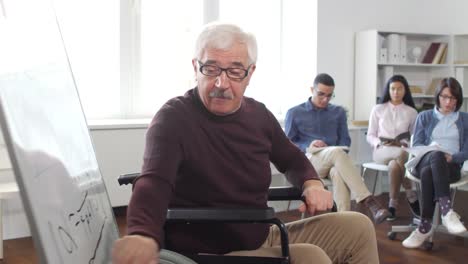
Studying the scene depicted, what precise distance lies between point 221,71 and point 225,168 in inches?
10.9

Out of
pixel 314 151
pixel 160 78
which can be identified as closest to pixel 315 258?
pixel 314 151

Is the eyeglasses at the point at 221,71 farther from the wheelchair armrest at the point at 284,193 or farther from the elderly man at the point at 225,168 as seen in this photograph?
the wheelchair armrest at the point at 284,193

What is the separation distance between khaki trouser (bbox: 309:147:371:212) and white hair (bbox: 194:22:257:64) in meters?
2.29

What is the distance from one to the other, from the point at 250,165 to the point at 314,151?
2.32 metres

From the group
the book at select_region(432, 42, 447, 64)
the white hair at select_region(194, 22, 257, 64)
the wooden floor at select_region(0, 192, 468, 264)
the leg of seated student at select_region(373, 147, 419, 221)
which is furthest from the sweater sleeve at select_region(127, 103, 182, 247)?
the book at select_region(432, 42, 447, 64)

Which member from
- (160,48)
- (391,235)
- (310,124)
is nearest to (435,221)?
(391,235)

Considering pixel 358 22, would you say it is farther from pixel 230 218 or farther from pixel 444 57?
pixel 230 218

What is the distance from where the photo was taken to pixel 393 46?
5383 millimetres

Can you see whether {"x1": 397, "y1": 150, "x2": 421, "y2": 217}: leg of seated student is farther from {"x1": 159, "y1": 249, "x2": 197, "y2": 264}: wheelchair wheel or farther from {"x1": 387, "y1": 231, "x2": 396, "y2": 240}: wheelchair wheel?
{"x1": 159, "y1": 249, "x2": 197, "y2": 264}: wheelchair wheel

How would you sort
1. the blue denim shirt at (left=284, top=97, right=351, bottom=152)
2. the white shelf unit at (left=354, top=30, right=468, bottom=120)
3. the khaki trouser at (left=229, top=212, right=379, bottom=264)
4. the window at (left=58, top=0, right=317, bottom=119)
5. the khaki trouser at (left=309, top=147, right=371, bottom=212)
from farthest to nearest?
the white shelf unit at (left=354, top=30, right=468, bottom=120)
the window at (left=58, top=0, right=317, bottom=119)
the blue denim shirt at (left=284, top=97, right=351, bottom=152)
the khaki trouser at (left=309, top=147, right=371, bottom=212)
the khaki trouser at (left=229, top=212, right=379, bottom=264)

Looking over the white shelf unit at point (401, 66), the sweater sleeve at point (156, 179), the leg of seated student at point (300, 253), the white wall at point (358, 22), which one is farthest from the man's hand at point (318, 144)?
the sweater sleeve at point (156, 179)

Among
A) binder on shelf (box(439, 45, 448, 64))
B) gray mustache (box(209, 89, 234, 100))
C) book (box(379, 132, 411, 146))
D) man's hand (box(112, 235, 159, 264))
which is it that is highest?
gray mustache (box(209, 89, 234, 100))

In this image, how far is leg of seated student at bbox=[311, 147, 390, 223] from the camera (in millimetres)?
3605

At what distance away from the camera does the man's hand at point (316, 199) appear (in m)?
1.58
